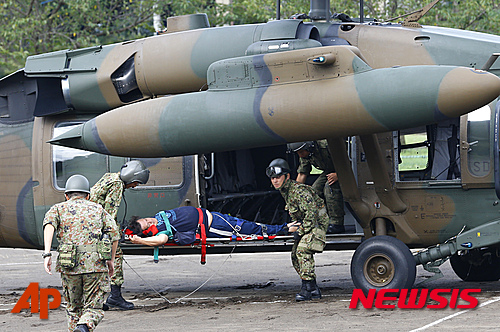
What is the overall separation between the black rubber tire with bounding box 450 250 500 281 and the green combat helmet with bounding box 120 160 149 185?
14.9ft


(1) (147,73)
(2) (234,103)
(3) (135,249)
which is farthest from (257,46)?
(3) (135,249)

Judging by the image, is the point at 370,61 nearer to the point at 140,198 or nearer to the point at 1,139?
the point at 140,198

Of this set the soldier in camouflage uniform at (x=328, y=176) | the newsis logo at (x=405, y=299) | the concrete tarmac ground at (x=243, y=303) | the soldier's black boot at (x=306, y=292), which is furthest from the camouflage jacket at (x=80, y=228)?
the soldier in camouflage uniform at (x=328, y=176)

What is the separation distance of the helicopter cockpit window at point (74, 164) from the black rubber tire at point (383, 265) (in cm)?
377

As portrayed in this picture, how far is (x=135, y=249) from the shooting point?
10586 mm

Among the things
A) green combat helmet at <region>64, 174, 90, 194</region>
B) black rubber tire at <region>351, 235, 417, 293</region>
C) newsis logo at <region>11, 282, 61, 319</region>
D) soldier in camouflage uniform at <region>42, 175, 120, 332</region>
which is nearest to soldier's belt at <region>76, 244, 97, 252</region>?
soldier in camouflage uniform at <region>42, 175, 120, 332</region>

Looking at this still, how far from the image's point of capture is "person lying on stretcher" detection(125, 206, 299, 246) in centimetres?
961

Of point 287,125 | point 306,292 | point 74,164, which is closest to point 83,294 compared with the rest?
point 287,125

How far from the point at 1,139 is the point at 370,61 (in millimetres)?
5438

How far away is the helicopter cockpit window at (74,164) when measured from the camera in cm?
1051

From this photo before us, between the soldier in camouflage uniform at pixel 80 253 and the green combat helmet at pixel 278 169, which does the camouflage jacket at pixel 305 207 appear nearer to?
the green combat helmet at pixel 278 169

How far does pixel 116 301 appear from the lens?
9.73 meters

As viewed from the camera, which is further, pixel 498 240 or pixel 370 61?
pixel 370 61

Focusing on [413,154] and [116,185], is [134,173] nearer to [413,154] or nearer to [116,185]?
[116,185]
